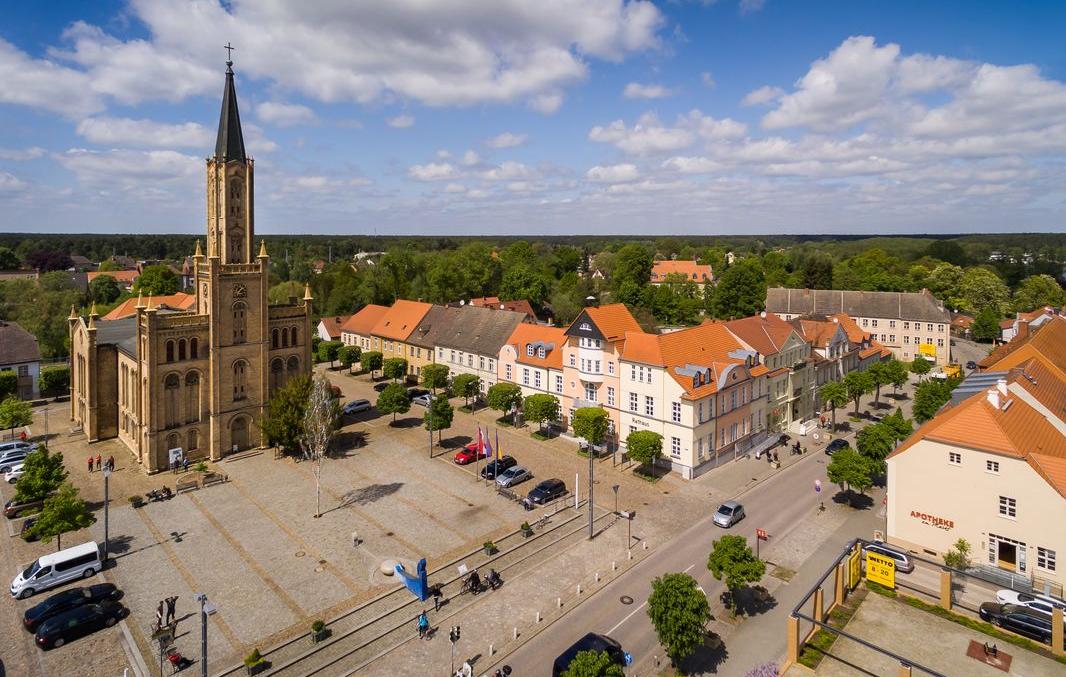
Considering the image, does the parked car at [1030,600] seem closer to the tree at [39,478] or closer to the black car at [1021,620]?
the black car at [1021,620]

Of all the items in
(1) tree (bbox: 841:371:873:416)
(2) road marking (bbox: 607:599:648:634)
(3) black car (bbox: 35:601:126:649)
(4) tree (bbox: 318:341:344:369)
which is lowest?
(2) road marking (bbox: 607:599:648:634)


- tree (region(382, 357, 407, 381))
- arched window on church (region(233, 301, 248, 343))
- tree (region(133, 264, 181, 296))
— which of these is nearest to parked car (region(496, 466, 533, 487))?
arched window on church (region(233, 301, 248, 343))

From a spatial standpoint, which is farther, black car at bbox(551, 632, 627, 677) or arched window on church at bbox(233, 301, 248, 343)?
arched window on church at bbox(233, 301, 248, 343)

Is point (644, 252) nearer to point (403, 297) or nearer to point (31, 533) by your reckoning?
point (403, 297)

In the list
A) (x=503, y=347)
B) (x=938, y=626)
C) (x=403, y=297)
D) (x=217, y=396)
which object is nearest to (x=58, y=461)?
(x=217, y=396)

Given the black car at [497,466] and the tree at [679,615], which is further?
the black car at [497,466]

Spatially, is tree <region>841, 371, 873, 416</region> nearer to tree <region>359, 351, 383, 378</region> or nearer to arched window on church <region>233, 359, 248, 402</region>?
tree <region>359, 351, 383, 378</region>

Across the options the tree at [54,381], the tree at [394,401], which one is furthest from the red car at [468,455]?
the tree at [54,381]

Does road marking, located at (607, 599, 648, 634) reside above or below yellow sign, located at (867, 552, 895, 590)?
below
